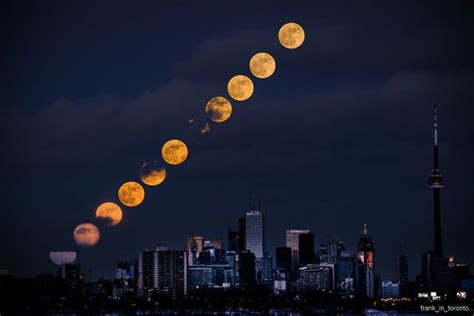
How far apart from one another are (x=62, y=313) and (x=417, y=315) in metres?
57.0

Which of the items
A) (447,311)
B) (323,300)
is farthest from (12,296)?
(447,311)

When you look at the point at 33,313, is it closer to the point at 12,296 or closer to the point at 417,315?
the point at 12,296

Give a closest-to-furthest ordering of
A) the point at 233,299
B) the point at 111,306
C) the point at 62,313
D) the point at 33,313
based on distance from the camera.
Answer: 1. the point at 33,313
2. the point at 62,313
3. the point at 111,306
4. the point at 233,299

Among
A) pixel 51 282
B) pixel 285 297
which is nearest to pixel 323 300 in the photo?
pixel 285 297

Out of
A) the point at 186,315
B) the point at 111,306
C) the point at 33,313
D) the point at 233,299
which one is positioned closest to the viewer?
the point at 33,313

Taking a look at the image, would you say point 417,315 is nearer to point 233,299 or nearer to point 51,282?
point 233,299

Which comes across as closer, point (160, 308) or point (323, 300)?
point (160, 308)

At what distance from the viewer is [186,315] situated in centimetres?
15850

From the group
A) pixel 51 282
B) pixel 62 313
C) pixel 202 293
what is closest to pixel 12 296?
pixel 62 313

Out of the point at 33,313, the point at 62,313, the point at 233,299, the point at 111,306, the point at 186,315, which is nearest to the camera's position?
the point at 33,313

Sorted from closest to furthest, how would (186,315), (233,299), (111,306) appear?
(186,315)
(111,306)
(233,299)

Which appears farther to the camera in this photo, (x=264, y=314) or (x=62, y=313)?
(x=264, y=314)

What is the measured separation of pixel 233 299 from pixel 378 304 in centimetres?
2708

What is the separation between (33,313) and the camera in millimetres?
127875
